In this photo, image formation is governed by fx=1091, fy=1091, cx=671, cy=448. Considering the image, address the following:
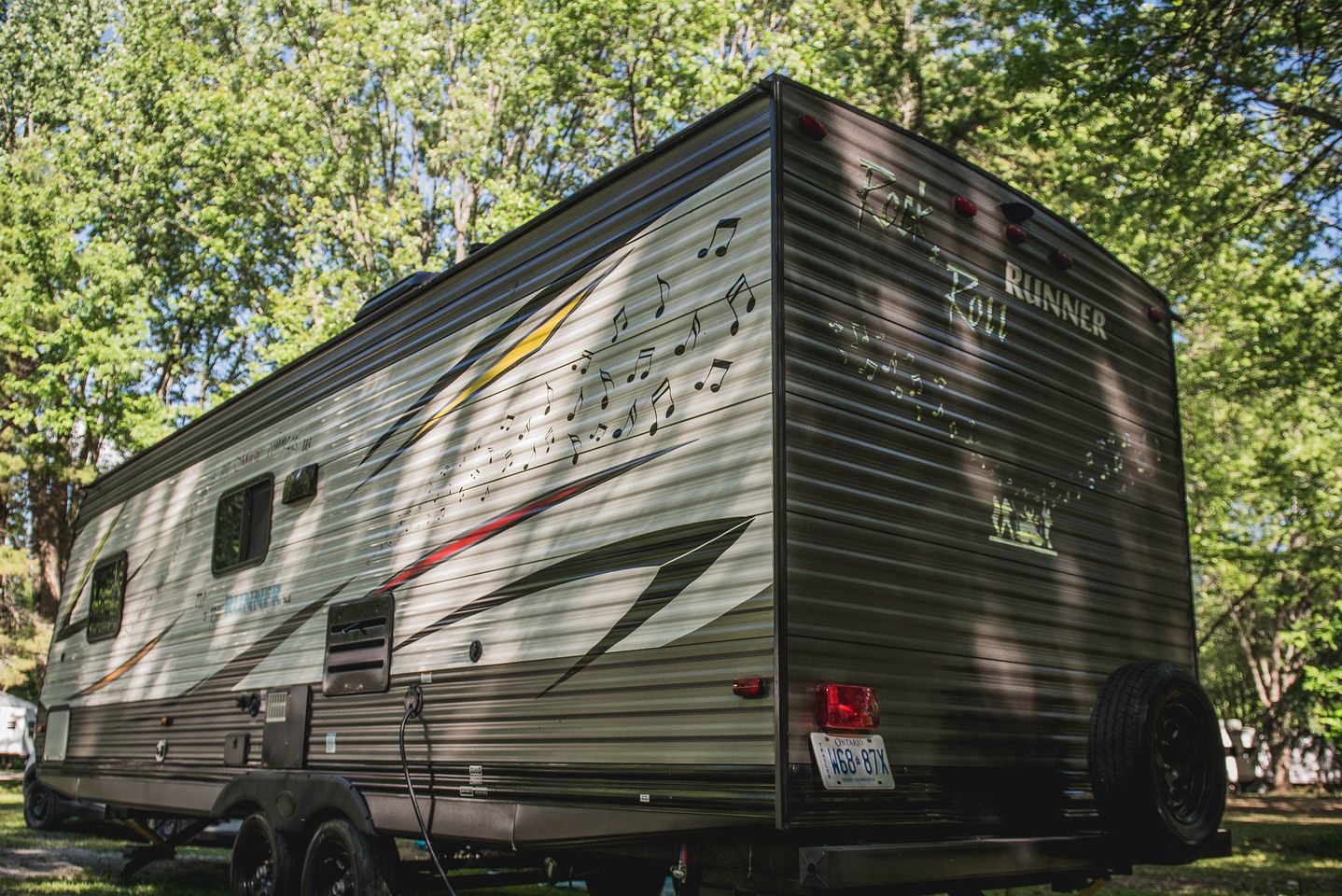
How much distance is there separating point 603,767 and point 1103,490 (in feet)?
9.10

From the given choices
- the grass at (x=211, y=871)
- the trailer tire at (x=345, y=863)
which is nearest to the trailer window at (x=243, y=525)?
the trailer tire at (x=345, y=863)

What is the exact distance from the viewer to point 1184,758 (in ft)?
14.9

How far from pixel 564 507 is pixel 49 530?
878 inches

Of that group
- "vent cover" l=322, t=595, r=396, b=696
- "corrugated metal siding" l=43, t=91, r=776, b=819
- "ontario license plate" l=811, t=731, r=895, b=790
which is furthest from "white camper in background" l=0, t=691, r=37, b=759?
"ontario license plate" l=811, t=731, r=895, b=790

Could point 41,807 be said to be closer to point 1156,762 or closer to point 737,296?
point 737,296

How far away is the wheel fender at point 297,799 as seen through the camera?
18.3 ft

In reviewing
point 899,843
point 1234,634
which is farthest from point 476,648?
point 1234,634

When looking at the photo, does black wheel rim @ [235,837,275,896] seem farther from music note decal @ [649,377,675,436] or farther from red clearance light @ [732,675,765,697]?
red clearance light @ [732,675,765,697]

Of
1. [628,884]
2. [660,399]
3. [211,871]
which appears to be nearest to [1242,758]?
[211,871]

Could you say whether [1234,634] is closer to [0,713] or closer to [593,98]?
[593,98]

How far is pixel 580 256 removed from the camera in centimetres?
493

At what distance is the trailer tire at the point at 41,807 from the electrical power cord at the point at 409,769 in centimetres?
616

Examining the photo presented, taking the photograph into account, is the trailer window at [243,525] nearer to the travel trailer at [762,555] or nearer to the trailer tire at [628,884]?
the travel trailer at [762,555]

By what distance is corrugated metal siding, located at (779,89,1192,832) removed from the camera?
3797 millimetres
